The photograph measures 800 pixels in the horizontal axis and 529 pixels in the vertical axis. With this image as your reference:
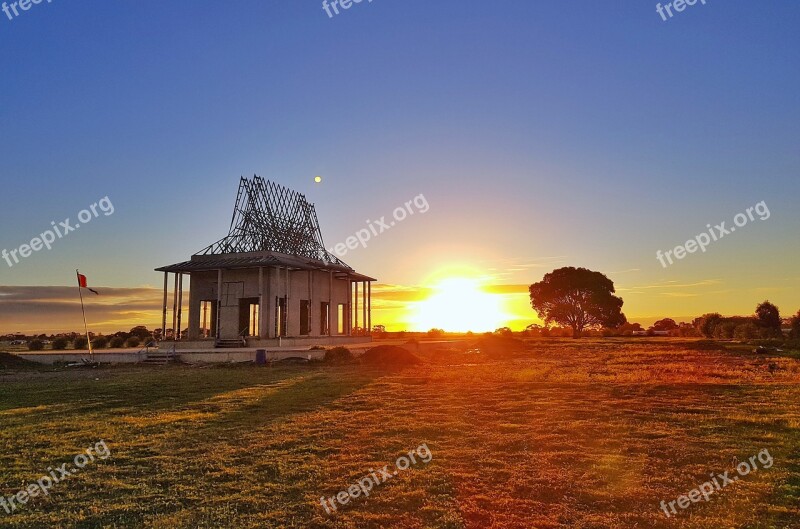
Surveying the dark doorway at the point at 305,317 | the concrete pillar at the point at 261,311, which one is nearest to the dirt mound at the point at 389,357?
the concrete pillar at the point at 261,311

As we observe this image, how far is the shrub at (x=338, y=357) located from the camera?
2577 cm

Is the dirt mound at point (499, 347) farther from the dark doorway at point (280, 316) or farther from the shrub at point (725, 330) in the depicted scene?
the shrub at point (725, 330)

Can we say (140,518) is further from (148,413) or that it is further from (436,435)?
(148,413)

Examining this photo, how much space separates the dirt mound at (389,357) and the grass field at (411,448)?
27.9 ft

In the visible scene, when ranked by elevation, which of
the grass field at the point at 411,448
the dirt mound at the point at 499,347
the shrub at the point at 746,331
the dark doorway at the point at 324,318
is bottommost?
the grass field at the point at 411,448

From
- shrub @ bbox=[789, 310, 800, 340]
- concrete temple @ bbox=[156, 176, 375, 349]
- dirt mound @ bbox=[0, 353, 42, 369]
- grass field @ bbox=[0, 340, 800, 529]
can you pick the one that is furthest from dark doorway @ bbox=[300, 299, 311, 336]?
shrub @ bbox=[789, 310, 800, 340]

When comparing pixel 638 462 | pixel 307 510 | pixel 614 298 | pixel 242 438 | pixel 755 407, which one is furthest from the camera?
pixel 614 298

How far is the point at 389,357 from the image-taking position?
2566cm

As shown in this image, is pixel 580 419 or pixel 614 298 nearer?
pixel 580 419

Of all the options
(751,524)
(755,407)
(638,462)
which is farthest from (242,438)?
(755,407)

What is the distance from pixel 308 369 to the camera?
22.7 meters

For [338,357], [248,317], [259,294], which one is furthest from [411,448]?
[248,317]

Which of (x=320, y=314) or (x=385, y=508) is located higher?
(x=320, y=314)

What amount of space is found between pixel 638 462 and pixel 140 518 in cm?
646
